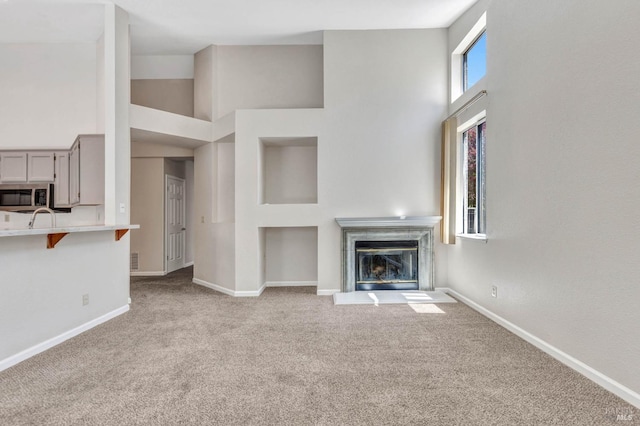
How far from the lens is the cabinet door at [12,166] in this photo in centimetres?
436

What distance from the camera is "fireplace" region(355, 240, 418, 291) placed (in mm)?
4711

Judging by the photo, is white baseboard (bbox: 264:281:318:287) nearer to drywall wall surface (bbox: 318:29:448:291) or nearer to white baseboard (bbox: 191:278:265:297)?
white baseboard (bbox: 191:278:265:297)

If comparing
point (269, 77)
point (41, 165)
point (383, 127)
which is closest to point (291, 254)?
point (383, 127)

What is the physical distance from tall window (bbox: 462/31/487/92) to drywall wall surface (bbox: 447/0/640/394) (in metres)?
0.47

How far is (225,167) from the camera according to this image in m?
5.23

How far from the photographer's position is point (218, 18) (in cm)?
435

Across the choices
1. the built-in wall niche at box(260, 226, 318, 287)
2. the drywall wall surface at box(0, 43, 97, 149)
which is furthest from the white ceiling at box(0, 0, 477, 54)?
the built-in wall niche at box(260, 226, 318, 287)

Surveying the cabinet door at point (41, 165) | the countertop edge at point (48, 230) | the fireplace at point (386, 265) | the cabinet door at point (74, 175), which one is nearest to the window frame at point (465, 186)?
the fireplace at point (386, 265)

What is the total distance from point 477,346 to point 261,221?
312 cm

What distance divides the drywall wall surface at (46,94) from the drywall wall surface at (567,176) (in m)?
5.14

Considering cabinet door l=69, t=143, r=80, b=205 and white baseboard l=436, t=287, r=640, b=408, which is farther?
cabinet door l=69, t=143, r=80, b=205

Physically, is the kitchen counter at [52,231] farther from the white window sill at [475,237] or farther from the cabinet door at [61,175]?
the white window sill at [475,237]

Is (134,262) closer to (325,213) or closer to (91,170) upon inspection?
(91,170)

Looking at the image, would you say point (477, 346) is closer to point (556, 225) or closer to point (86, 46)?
point (556, 225)
